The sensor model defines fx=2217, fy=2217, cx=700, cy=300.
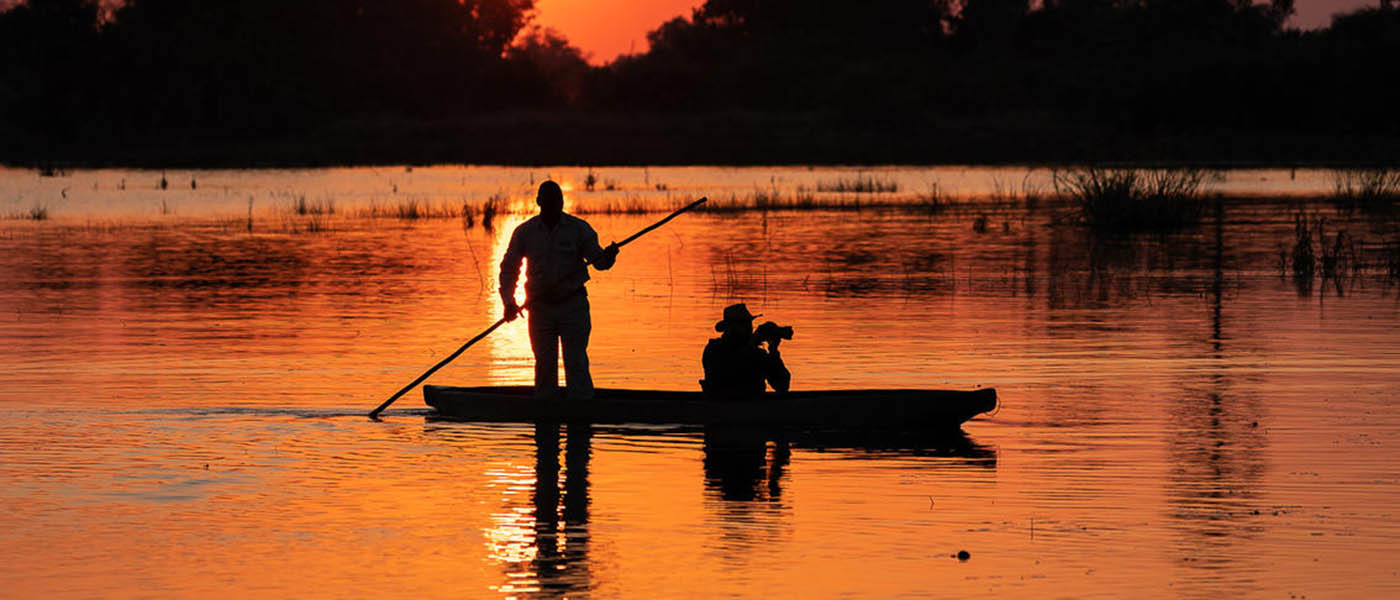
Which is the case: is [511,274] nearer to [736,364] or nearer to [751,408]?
[736,364]

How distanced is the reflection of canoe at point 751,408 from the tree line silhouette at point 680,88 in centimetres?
6340

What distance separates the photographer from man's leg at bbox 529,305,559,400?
15.2m

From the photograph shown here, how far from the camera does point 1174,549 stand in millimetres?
10352

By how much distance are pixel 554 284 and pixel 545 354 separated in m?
0.67

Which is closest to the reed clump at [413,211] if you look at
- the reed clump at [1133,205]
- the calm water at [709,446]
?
the reed clump at [1133,205]

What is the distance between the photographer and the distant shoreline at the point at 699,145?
7981cm

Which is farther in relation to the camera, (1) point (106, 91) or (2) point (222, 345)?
(1) point (106, 91)

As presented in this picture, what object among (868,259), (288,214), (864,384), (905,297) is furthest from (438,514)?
(288,214)

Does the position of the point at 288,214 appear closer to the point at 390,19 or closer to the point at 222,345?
the point at 222,345

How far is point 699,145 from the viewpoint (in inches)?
3314

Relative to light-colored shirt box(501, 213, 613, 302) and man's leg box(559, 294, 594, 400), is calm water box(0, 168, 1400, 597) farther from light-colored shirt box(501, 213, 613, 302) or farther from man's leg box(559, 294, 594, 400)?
light-colored shirt box(501, 213, 613, 302)

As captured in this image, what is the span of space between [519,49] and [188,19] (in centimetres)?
1624

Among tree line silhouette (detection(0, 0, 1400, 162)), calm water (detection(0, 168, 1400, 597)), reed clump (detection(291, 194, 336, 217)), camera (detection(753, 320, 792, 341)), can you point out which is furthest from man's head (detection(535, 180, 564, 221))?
tree line silhouette (detection(0, 0, 1400, 162))


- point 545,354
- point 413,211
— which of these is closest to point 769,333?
point 545,354
